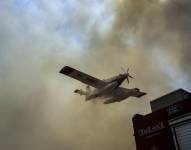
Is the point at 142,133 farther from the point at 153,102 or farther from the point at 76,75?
the point at 76,75

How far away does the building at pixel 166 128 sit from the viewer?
48.9 m

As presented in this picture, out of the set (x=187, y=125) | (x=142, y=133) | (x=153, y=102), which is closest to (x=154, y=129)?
(x=142, y=133)

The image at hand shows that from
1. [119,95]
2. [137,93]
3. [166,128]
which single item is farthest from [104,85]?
[166,128]

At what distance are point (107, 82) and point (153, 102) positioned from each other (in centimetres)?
1275

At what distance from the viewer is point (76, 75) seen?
74250 millimetres

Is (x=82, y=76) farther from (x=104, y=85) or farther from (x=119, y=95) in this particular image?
(x=119, y=95)

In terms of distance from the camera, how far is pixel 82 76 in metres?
74.8

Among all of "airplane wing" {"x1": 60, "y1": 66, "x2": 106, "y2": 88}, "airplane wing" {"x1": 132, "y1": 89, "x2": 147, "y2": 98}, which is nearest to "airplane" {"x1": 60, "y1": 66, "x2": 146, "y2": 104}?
"airplane wing" {"x1": 60, "y1": 66, "x2": 106, "y2": 88}

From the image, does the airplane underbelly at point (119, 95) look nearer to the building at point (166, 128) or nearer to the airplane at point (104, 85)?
the airplane at point (104, 85)

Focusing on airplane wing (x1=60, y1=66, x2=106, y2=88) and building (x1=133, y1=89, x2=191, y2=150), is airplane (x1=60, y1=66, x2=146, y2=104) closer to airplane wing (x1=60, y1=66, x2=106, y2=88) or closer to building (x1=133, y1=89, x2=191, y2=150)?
airplane wing (x1=60, y1=66, x2=106, y2=88)

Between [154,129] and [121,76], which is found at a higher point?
[121,76]

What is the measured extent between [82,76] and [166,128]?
28.5 m

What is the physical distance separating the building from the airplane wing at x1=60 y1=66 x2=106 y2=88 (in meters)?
17.8

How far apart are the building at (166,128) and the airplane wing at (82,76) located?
17.8 metres
